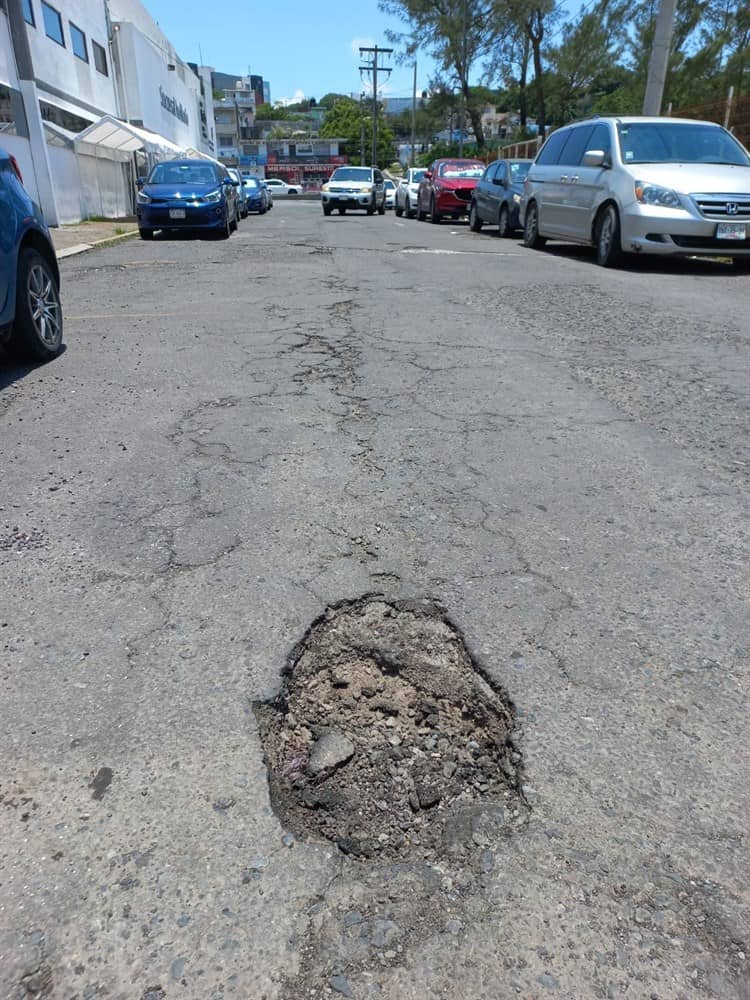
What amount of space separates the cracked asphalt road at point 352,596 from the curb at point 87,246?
874cm

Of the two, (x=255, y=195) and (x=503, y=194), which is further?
(x=255, y=195)

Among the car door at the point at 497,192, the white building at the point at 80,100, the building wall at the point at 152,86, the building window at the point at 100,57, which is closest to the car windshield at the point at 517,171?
the car door at the point at 497,192

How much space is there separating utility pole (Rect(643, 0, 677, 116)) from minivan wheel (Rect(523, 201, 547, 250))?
6317 millimetres

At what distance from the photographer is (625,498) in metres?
3.33

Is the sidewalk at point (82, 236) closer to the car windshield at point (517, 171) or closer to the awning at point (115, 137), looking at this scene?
the awning at point (115, 137)

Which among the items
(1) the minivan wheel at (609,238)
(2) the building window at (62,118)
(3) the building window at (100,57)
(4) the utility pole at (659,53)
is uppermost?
(3) the building window at (100,57)

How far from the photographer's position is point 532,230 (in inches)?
535

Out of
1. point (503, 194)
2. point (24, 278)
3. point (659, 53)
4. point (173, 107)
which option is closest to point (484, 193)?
point (503, 194)

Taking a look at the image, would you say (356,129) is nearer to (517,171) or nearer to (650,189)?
(517,171)

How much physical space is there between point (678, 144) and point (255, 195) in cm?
2343

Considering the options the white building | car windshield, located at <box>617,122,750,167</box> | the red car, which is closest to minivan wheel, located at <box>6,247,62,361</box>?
car windshield, located at <box>617,122,750,167</box>

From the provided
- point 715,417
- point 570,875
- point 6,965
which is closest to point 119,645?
point 6,965

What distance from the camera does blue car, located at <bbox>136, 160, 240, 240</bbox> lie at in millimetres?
15367

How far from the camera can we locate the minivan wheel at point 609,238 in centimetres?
1034
